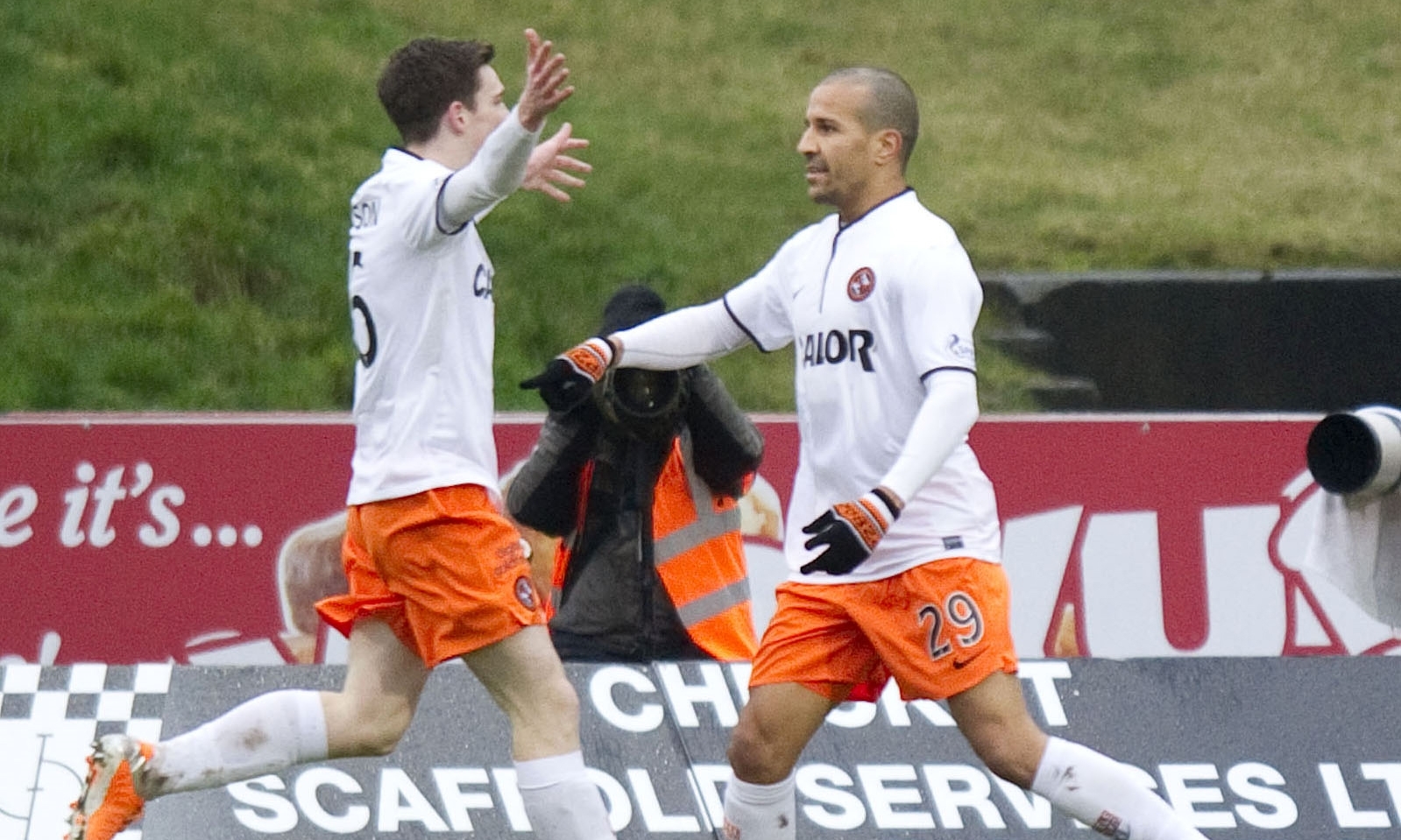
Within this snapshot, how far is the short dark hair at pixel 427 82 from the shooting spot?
5.02 metres

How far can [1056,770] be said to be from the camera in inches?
189

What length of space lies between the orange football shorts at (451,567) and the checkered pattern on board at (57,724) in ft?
3.85

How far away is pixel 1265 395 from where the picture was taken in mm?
10070

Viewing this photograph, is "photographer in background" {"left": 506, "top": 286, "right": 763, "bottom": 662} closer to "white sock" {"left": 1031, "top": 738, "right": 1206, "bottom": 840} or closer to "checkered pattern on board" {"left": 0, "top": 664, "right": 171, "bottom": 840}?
"checkered pattern on board" {"left": 0, "top": 664, "right": 171, "bottom": 840}

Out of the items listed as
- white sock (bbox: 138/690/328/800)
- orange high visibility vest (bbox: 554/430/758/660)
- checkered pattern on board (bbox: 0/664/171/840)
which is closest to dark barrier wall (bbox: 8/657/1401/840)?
checkered pattern on board (bbox: 0/664/171/840)

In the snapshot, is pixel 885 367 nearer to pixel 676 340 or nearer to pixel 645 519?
pixel 676 340

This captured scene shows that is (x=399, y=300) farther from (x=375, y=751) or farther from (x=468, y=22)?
(x=468, y=22)

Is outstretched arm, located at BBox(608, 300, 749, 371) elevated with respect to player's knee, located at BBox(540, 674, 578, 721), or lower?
elevated

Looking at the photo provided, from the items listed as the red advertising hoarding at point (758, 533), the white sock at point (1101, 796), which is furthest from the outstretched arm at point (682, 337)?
the red advertising hoarding at point (758, 533)

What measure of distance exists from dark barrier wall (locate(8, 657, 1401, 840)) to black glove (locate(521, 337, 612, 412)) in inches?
42.5

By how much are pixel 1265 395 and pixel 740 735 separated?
572 cm

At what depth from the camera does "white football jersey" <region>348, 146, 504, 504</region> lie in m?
4.86

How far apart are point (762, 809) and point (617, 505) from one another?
140cm

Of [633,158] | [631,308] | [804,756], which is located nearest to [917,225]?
[631,308]
